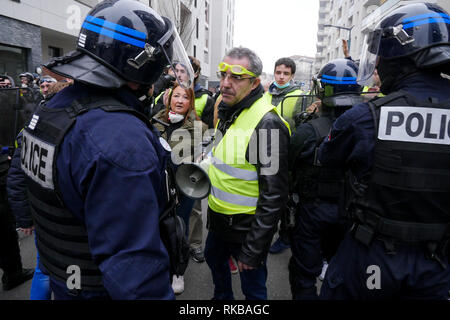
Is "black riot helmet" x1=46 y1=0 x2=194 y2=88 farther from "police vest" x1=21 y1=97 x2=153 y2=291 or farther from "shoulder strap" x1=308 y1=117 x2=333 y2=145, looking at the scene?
"shoulder strap" x1=308 y1=117 x2=333 y2=145

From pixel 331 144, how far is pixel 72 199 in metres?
1.44

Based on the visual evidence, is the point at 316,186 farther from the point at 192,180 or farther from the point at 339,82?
the point at 192,180

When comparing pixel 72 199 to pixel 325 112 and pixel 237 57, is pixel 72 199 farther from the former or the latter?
pixel 325 112

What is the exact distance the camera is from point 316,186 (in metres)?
2.36

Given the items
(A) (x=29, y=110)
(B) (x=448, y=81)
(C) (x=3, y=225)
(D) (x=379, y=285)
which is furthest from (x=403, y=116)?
(A) (x=29, y=110)

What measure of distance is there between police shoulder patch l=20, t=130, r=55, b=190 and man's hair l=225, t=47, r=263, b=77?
5.07ft

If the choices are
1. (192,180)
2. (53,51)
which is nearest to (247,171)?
(192,180)

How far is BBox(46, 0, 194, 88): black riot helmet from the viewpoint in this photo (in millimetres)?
1141

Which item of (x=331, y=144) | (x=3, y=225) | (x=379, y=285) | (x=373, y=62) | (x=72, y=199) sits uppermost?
(x=373, y=62)

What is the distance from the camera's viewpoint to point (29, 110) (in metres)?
3.37

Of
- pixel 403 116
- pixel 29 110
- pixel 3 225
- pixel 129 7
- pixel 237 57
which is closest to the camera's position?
pixel 129 7

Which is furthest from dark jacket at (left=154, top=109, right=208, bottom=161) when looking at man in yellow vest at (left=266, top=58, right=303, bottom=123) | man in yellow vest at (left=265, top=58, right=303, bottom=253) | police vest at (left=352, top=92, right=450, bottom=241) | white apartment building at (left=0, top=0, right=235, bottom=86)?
white apartment building at (left=0, top=0, right=235, bottom=86)

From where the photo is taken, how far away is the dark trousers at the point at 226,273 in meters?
2.17

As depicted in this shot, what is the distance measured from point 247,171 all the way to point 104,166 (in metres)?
1.20
